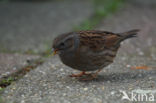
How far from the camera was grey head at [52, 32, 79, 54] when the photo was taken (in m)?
4.33

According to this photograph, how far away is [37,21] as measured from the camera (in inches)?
322

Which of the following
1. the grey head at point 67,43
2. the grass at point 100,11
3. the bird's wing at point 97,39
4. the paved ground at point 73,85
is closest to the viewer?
the paved ground at point 73,85

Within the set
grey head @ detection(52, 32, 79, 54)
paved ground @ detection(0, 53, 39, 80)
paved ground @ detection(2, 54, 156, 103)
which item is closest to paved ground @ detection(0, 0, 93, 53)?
paved ground @ detection(0, 53, 39, 80)

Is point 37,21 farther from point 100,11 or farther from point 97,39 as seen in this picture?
point 97,39

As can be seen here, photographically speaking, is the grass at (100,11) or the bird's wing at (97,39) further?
the grass at (100,11)

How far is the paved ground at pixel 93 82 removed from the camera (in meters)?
3.70

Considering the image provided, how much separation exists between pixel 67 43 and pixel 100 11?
440 cm

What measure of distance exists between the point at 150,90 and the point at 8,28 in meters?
4.62

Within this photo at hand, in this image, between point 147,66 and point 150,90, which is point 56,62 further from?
point 150,90

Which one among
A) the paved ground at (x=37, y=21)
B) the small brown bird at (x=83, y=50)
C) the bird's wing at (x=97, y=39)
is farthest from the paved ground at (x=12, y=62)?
the bird's wing at (x=97, y=39)

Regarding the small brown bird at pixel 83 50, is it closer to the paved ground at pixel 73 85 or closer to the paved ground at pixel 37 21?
the paved ground at pixel 73 85

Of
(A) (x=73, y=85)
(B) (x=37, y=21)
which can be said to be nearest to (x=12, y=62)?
(A) (x=73, y=85)

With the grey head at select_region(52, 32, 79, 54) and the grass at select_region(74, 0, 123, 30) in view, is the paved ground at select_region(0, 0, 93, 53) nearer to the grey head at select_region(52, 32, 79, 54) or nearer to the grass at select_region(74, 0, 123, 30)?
the grass at select_region(74, 0, 123, 30)

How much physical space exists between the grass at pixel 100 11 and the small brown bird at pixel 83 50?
2527 mm
